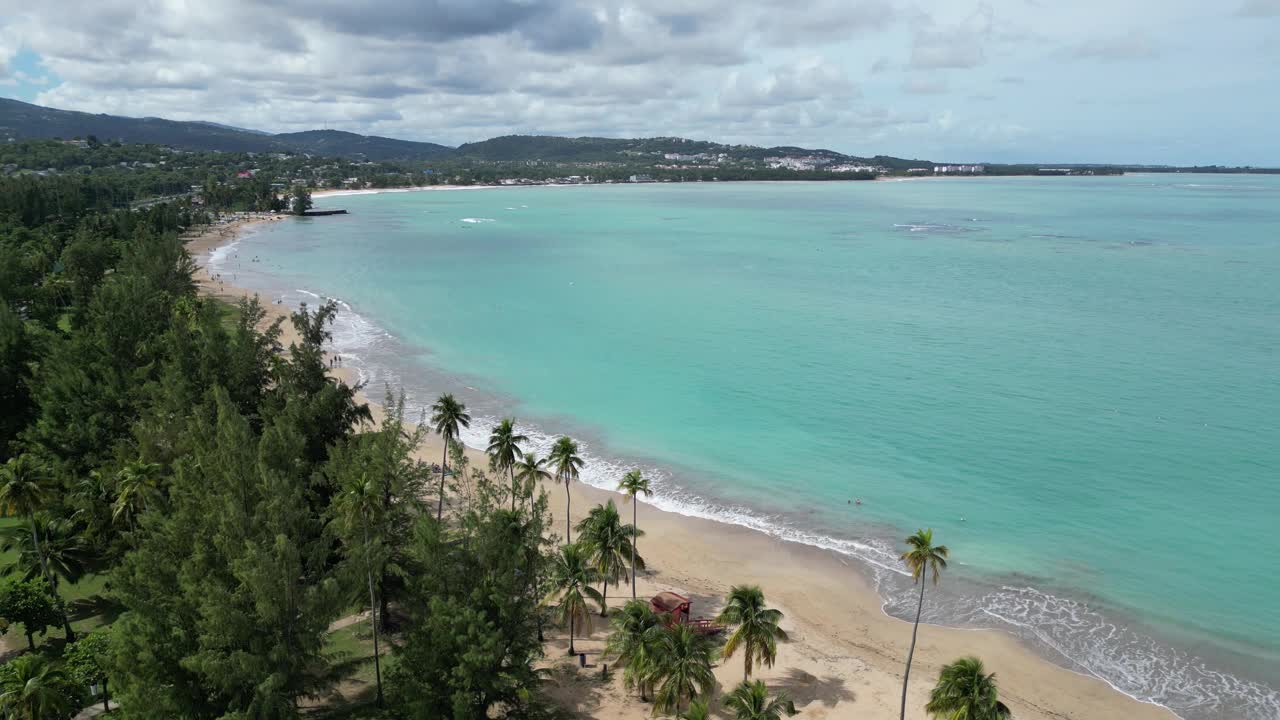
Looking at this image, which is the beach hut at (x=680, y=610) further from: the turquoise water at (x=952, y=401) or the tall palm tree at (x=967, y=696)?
the tall palm tree at (x=967, y=696)

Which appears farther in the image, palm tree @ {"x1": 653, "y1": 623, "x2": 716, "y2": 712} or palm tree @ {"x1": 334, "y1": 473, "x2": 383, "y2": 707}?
palm tree @ {"x1": 334, "y1": 473, "x2": 383, "y2": 707}

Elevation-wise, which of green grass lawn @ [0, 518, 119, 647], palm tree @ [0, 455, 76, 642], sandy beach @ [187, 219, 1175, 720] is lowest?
sandy beach @ [187, 219, 1175, 720]

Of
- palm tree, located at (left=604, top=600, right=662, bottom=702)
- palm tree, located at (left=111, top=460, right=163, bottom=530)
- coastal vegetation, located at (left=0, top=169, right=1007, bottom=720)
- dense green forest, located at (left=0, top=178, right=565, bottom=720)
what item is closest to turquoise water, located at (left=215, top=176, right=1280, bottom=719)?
coastal vegetation, located at (left=0, top=169, right=1007, bottom=720)

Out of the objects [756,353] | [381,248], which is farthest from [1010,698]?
[381,248]

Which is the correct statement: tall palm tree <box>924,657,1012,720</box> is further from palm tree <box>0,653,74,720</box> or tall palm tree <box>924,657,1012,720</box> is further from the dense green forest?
palm tree <box>0,653,74,720</box>

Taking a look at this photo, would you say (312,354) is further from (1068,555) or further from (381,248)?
(381,248)

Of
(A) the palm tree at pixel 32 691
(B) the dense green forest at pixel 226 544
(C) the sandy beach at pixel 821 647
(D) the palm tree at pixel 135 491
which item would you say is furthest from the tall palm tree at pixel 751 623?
(D) the palm tree at pixel 135 491

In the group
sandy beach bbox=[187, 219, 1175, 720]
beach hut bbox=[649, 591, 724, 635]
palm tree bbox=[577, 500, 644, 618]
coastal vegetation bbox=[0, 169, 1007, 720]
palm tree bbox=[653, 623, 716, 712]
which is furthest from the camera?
palm tree bbox=[577, 500, 644, 618]
